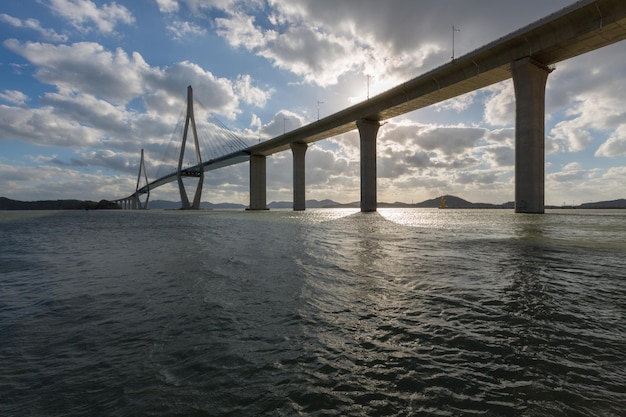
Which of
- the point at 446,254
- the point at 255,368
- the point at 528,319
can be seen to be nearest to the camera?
the point at 255,368

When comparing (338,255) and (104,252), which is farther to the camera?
(104,252)

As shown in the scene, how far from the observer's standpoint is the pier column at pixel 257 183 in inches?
3685

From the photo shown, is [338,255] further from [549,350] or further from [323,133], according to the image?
[323,133]

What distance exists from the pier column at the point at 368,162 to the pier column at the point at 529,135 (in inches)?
1069

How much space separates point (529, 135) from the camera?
33406 mm

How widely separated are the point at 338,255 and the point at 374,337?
21.1ft

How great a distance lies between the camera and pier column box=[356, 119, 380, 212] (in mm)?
58938

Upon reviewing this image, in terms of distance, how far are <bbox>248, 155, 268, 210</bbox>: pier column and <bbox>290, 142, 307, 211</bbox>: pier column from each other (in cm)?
1800

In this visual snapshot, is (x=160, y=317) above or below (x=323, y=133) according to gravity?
below

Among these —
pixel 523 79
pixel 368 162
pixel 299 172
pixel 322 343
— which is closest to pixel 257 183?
pixel 299 172

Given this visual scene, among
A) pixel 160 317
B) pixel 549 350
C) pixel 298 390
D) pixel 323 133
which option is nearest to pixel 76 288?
pixel 160 317

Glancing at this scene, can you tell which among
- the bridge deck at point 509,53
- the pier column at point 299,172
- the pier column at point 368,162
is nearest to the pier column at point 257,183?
the pier column at point 299,172

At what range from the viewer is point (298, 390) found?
8.71 feet

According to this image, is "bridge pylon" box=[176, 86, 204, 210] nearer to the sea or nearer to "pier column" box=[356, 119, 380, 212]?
"pier column" box=[356, 119, 380, 212]
